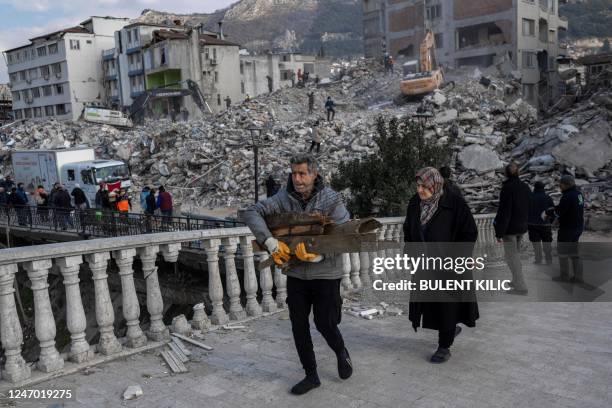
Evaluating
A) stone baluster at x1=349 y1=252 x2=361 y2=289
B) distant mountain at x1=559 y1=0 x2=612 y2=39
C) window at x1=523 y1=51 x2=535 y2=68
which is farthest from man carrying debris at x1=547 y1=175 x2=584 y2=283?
distant mountain at x1=559 y1=0 x2=612 y2=39

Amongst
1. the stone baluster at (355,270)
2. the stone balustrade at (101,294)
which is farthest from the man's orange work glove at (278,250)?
the stone baluster at (355,270)

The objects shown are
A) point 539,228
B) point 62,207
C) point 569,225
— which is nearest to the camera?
point 569,225

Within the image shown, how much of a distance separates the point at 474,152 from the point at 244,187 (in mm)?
10112

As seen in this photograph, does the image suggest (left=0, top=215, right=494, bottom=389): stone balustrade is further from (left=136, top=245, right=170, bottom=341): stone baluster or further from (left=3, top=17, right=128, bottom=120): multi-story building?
(left=3, top=17, right=128, bottom=120): multi-story building

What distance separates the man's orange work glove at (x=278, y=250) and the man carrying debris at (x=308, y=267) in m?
0.04

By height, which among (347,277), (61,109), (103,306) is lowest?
(347,277)

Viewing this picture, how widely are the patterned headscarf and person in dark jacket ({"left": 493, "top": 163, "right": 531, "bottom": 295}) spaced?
269 centimetres

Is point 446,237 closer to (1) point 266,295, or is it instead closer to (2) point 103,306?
(1) point 266,295

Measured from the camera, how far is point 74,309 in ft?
13.4

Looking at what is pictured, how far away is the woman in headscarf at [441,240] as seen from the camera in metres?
4.13

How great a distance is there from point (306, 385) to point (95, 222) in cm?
1458

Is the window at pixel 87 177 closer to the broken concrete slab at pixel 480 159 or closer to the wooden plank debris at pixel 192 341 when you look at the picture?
the broken concrete slab at pixel 480 159

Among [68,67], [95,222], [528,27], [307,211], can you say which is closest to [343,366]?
[307,211]

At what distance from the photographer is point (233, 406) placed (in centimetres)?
347
